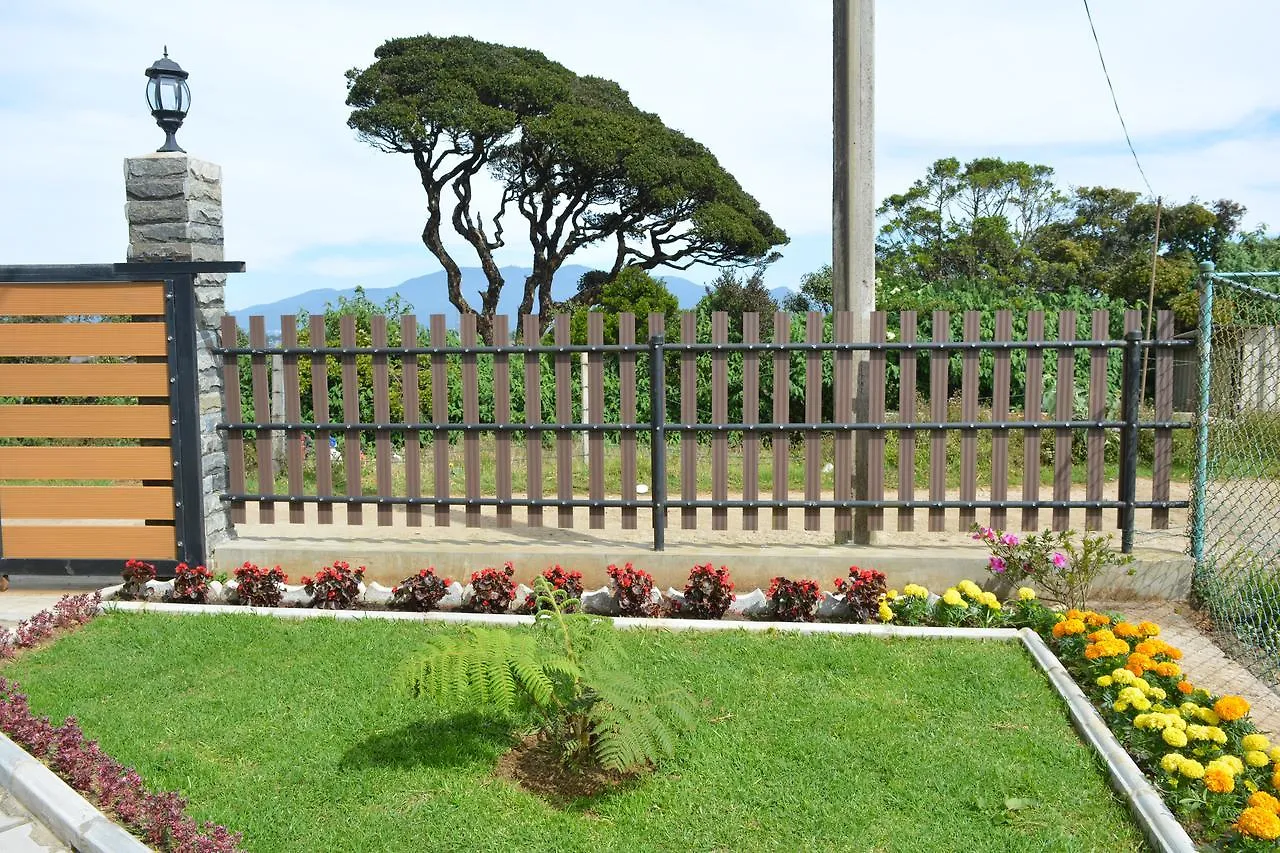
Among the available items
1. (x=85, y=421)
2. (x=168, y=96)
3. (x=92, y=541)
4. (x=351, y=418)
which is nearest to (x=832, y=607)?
(x=351, y=418)

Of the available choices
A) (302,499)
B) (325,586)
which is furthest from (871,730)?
(302,499)

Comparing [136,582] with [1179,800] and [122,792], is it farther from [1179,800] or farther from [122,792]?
[1179,800]

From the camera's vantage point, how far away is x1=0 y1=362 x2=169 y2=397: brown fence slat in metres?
7.07

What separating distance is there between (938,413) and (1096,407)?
3.32ft

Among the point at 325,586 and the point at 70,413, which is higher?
the point at 70,413

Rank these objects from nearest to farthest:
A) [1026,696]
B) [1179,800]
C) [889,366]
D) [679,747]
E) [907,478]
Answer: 1. [1179,800]
2. [679,747]
3. [1026,696]
4. [907,478]
5. [889,366]

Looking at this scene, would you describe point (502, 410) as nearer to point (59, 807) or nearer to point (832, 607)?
point (832, 607)

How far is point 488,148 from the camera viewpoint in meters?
31.5

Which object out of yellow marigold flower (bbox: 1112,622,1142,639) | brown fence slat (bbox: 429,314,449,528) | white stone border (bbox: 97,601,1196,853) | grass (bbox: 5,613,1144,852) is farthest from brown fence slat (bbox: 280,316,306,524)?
yellow marigold flower (bbox: 1112,622,1142,639)

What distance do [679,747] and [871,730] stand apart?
863 mm

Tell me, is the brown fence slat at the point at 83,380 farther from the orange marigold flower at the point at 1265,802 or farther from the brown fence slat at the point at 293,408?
the orange marigold flower at the point at 1265,802

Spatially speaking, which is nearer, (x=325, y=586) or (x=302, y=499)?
(x=325, y=586)

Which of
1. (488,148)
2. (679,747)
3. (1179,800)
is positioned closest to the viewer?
(1179,800)

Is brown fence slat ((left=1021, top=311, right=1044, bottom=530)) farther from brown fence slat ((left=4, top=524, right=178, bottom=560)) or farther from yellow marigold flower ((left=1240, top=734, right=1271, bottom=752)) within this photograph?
brown fence slat ((left=4, top=524, right=178, bottom=560))
